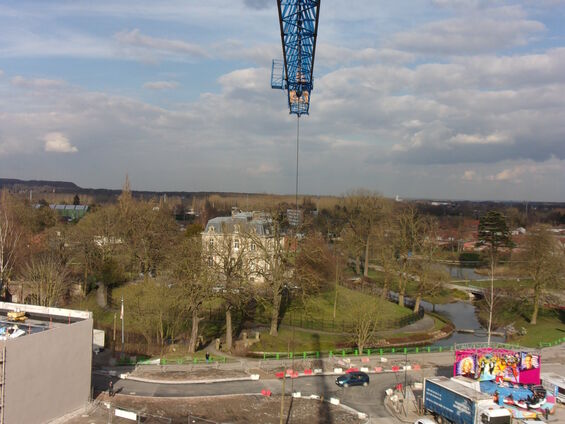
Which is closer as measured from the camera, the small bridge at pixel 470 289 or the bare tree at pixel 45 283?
the bare tree at pixel 45 283

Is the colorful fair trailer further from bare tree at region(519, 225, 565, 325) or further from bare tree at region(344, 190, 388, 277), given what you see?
bare tree at region(344, 190, 388, 277)

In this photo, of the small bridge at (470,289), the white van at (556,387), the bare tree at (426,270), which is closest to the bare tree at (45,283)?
the bare tree at (426,270)

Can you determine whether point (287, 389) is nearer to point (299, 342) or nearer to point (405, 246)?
point (299, 342)

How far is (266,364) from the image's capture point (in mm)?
26656

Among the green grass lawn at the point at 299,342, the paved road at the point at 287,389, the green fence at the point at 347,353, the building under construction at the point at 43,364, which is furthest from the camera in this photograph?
the green grass lawn at the point at 299,342

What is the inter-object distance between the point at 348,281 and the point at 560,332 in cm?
2177

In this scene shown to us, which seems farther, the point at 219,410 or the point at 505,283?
the point at 505,283

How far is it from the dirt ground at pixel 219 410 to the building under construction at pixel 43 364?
1053mm

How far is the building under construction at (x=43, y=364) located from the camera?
16.5 meters

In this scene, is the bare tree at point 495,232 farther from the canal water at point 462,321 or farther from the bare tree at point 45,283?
the bare tree at point 45,283

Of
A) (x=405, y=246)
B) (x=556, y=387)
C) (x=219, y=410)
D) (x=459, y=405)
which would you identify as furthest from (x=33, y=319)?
(x=405, y=246)

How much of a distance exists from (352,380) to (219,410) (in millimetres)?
7095

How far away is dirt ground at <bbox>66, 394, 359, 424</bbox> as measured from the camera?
19.1 m

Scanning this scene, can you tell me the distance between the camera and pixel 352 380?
24.0m
